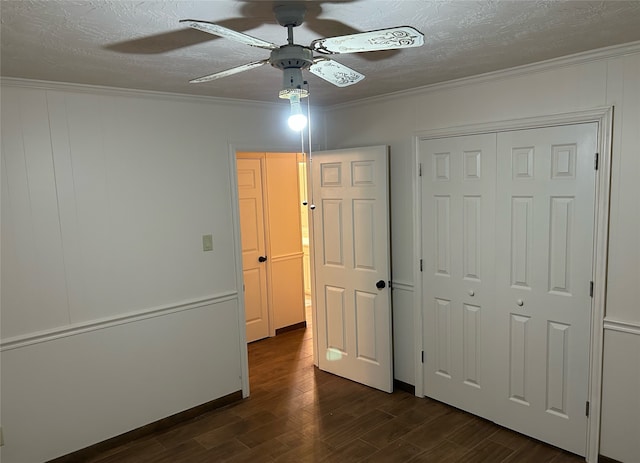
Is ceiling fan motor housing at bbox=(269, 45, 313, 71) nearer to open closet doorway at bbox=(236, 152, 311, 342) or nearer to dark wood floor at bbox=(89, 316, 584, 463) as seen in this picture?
dark wood floor at bbox=(89, 316, 584, 463)

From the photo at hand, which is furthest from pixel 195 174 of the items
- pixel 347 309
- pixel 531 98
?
pixel 531 98

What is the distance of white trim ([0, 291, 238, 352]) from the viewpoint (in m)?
2.65

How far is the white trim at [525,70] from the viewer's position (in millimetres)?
2334

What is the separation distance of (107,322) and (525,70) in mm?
3051

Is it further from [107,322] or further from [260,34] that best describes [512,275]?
[107,322]

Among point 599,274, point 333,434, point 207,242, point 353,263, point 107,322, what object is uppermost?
point 207,242

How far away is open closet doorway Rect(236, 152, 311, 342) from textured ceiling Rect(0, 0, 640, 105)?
6.70 ft

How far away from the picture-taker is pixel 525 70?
8.88 feet

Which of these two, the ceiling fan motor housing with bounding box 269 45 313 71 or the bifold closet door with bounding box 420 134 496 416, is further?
the bifold closet door with bounding box 420 134 496 416

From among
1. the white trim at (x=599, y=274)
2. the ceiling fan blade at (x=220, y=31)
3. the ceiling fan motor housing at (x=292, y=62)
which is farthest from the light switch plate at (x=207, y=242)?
the white trim at (x=599, y=274)

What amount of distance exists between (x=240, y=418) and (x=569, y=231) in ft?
8.43

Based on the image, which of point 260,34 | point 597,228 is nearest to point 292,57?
point 260,34

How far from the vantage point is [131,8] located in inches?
62.5

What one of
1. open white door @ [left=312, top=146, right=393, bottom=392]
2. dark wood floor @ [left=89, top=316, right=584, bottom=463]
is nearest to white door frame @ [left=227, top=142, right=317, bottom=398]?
dark wood floor @ [left=89, top=316, right=584, bottom=463]
